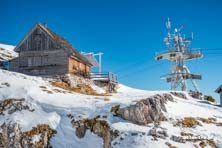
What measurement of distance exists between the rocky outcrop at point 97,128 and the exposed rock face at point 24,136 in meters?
2.19

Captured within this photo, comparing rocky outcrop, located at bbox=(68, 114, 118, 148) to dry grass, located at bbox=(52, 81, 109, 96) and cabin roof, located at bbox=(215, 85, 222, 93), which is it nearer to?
dry grass, located at bbox=(52, 81, 109, 96)

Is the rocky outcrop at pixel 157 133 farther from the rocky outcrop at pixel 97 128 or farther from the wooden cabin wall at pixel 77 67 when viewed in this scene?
the wooden cabin wall at pixel 77 67

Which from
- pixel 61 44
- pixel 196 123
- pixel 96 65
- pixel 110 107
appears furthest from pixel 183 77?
pixel 110 107

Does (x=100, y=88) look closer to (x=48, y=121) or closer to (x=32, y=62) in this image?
(x=32, y=62)

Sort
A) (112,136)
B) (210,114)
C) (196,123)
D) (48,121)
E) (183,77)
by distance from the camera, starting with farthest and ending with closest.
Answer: (183,77)
(210,114)
(196,123)
(48,121)
(112,136)

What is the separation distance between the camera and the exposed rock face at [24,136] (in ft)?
89.1

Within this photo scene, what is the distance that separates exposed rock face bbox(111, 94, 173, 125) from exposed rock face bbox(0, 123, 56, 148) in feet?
21.4

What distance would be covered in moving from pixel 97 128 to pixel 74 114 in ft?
11.0

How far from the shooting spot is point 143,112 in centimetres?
3061

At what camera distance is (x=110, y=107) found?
103 ft

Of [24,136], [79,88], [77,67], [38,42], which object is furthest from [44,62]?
[24,136]

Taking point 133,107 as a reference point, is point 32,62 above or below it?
above

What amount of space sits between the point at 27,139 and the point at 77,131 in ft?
14.0

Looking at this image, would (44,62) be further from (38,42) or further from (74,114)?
(74,114)
